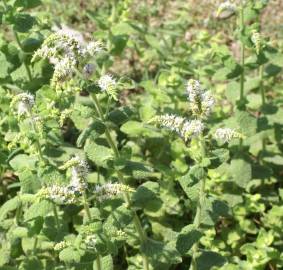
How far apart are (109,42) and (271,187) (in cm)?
142

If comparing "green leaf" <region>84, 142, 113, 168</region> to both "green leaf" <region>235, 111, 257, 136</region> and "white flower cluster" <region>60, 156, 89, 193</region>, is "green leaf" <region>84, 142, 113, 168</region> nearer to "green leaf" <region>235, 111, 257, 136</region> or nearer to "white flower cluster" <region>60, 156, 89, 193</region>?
"white flower cluster" <region>60, 156, 89, 193</region>

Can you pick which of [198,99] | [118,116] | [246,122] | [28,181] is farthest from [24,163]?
[246,122]

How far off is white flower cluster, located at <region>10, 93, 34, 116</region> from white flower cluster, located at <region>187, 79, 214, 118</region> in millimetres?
685

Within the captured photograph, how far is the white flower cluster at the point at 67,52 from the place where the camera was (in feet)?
8.04

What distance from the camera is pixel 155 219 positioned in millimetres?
3904

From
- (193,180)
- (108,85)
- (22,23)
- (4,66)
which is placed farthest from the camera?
(4,66)

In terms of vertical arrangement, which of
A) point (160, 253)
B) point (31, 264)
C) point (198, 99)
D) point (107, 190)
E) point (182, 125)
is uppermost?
point (198, 99)

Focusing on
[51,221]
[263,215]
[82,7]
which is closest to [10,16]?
[51,221]

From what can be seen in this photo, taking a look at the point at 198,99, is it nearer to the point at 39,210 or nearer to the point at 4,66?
the point at 39,210

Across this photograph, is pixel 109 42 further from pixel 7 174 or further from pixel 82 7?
pixel 82 7

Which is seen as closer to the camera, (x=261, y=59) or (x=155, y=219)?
(x=261, y=59)

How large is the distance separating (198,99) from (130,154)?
530 mm

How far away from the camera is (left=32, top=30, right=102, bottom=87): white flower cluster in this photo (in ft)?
8.04

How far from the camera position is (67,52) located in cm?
249
